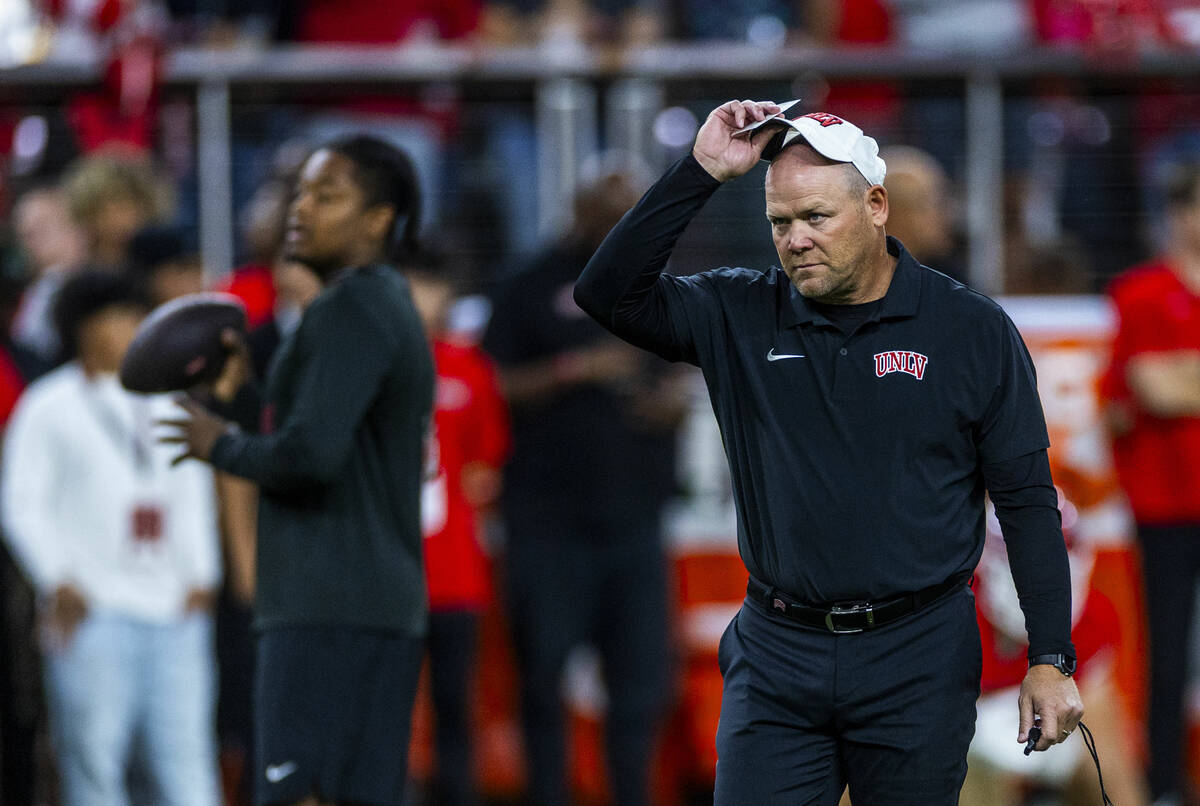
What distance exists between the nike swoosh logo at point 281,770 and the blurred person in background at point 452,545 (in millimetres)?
1883

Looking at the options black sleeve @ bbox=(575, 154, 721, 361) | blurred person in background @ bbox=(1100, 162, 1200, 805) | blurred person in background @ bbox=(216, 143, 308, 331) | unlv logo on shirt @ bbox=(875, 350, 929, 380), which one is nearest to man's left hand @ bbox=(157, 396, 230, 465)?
black sleeve @ bbox=(575, 154, 721, 361)

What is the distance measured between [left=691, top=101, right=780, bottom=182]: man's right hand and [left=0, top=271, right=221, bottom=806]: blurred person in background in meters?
2.67

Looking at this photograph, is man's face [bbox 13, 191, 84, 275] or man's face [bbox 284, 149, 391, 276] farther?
man's face [bbox 13, 191, 84, 275]

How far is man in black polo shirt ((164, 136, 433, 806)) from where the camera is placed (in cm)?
377

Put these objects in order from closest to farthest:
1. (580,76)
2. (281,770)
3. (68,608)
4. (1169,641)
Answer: (281,770) < (68,608) < (1169,641) < (580,76)

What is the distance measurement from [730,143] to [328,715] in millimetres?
1560

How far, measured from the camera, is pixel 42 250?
21.3 ft

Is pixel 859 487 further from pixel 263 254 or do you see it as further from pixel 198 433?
pixel 263 254

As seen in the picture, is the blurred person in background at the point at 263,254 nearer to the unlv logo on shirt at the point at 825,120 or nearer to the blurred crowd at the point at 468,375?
the blurred crowd at the point at 468,375

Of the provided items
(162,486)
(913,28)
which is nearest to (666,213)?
(162,486)

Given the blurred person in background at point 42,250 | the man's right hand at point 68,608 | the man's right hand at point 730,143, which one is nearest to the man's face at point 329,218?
the man's right hand at point 730,143

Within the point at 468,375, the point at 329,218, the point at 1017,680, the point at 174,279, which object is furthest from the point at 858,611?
the point at 174,279

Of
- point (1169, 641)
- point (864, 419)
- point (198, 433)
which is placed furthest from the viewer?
→ point (1169, 641)

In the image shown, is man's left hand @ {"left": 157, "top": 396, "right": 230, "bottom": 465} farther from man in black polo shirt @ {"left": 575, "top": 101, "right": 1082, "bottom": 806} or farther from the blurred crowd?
man in black polo shirt @ {"left": 575, "top": 101, "right": 1082, "bottom": 806}
